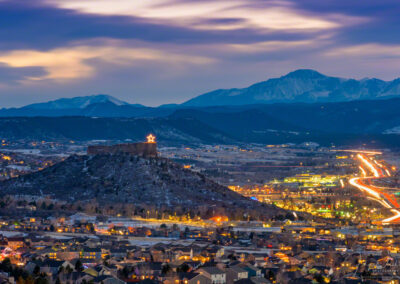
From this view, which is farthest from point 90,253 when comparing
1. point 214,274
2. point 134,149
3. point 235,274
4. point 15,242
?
point 134,149

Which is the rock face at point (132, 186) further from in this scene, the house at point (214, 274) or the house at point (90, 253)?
the house at point (214, 274)

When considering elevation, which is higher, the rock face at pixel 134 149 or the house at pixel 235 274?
the rock face at pixel 134 149

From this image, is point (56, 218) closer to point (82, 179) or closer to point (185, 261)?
point (82, 179)

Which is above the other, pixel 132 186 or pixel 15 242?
pixel 132 186

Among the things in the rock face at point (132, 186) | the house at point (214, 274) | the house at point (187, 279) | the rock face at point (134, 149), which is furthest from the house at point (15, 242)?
the rock face at point (134, 149)

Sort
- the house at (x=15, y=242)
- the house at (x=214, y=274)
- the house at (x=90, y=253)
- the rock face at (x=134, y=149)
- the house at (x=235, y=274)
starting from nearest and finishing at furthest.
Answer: the house at (x=214, y=274) < the house at (x=235, y=274) < the house at (x=90, y=253) < the house at (x=15, y=242) < the rock face at (x=134, y=149)

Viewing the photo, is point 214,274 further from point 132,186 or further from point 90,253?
point 132,186

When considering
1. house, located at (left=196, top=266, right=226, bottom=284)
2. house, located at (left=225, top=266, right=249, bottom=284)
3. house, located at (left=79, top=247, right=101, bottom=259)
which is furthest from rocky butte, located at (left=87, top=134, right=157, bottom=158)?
house, located at (left=196, top=266, right=226, bottom=284)
